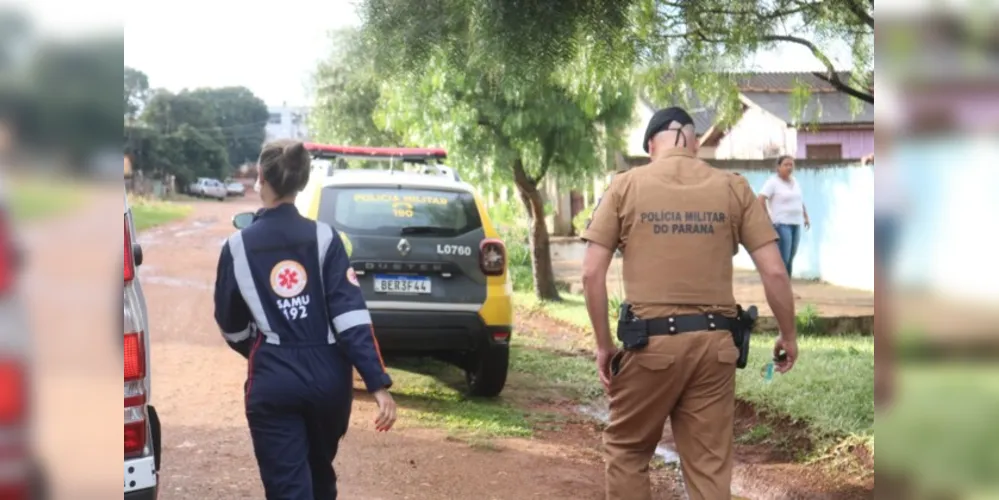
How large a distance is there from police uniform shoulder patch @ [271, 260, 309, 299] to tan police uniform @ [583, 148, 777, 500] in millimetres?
1292

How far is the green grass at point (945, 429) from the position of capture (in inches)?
75.1

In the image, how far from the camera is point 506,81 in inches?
208

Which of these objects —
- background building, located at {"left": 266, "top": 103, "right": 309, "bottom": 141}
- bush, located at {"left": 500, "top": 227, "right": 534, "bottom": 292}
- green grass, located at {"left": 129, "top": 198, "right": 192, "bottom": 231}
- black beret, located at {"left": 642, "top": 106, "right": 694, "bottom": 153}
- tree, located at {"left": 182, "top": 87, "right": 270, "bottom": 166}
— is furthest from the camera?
background building, located at {"left": 266, "top": 103, "right": 309, "bottom": 141}

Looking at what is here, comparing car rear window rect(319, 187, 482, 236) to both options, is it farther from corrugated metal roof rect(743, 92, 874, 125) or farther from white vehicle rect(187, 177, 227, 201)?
white vehicle rect(187, 177, 227, 201)

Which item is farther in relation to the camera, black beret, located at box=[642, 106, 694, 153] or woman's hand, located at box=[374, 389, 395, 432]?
black beret, located at box=[642, 106, 694, 153]

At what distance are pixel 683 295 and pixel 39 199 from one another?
2810mm

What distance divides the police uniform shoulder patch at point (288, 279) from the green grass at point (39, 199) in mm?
1859

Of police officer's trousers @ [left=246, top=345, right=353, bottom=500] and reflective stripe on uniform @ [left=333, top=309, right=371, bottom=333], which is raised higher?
reflective stripe on uniform @ [left=333, top=309, right=371, bottom=333]

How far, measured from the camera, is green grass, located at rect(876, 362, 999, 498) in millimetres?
1908

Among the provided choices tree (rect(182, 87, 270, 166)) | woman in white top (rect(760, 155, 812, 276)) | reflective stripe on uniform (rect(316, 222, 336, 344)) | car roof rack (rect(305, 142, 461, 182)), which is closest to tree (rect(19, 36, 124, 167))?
reflective stripe on uniform (rect(316, 222, 336, 344))

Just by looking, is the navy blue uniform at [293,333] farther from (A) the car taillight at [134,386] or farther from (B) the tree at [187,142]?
(B) the tree at [187,142]

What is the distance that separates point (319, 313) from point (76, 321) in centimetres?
178

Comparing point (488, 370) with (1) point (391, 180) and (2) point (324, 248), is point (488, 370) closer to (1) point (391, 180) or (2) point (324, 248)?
(1) point (391, 180)

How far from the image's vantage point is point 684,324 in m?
3.98
